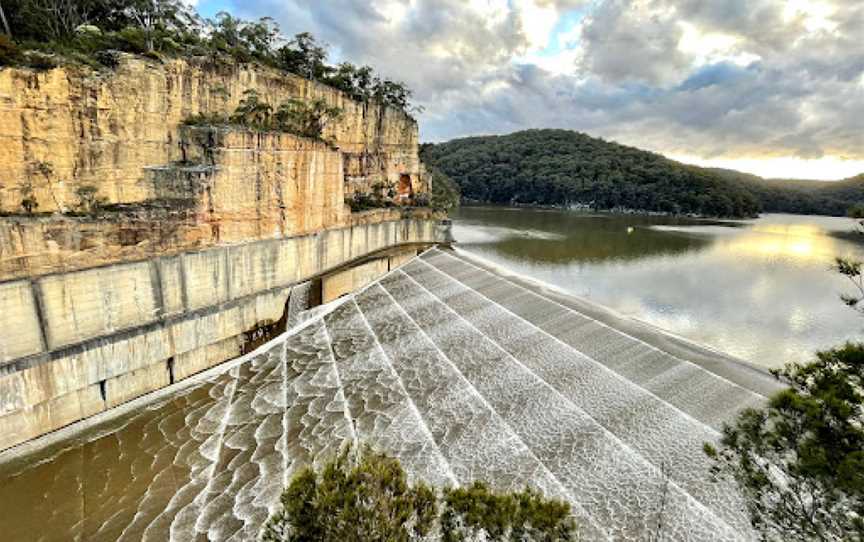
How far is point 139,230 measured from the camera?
14266 millimetres

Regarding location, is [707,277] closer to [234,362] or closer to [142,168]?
[234,362]

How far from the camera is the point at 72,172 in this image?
532 inches

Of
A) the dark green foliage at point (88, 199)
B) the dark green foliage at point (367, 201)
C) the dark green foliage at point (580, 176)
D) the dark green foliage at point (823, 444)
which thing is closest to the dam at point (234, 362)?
the dark green foliage at point (88, 199)

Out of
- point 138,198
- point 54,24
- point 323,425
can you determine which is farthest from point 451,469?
point 54,24

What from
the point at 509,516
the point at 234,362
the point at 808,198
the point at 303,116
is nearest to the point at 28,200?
the point at 234,362

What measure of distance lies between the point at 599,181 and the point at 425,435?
86.7 metres

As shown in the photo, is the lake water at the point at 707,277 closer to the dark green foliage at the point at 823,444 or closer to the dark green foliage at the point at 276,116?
the dark green foliage at the point at 823,444

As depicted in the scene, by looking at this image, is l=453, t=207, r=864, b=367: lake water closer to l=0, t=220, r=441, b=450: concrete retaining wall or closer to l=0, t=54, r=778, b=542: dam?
l=0, t=54, r=778, b=542: dam

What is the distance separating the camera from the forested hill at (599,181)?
7931cm

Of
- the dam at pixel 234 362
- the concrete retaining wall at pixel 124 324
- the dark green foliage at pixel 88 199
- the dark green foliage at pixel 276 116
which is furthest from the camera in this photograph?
the dark green foliage at pixel 276 116

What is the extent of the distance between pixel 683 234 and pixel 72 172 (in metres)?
54.1

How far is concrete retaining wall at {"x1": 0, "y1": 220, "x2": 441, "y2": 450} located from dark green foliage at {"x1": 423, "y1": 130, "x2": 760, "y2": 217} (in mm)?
75957

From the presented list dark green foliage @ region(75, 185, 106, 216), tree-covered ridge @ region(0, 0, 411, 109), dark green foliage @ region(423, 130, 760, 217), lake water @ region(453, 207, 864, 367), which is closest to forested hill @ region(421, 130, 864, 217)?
dark green foliage @ region(423, 130, 760, 217)

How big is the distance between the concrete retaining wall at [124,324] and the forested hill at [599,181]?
64.7 meters
